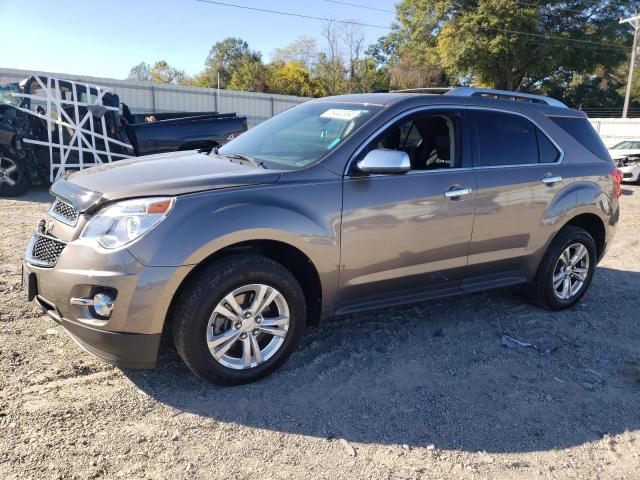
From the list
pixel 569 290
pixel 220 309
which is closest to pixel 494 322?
pixel 569 290

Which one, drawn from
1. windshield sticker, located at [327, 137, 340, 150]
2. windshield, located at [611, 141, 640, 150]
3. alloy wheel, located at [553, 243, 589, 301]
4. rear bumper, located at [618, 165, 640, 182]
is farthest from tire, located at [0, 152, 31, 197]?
windshield, located at [611, 141, 640, 150]

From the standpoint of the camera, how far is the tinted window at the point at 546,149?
15.2 ft

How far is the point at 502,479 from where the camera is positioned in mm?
2672

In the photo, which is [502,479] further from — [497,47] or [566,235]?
[497,47]

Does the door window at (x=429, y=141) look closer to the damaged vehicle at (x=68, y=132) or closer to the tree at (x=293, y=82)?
the damaged vehicle at (x=68, y=132)

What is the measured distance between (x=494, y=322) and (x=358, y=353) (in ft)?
4.81

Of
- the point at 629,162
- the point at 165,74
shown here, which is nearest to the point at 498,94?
the point at 629,162

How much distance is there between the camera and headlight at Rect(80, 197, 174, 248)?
2.93 meters

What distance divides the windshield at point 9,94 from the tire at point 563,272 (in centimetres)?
933

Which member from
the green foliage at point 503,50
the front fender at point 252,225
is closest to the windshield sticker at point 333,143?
the front fender at point 252,225

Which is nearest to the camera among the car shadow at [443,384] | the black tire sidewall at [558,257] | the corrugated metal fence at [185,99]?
the car shadow at [443,384]

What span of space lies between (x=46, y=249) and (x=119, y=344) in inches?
32.9

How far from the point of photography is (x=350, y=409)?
10.5ft

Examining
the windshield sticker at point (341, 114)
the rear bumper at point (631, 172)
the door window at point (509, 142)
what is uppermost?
the windshield sticker at point (341, 114)
